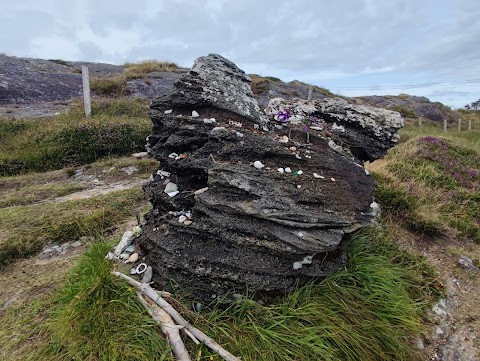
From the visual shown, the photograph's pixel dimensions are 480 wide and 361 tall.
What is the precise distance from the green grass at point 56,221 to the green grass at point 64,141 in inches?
187

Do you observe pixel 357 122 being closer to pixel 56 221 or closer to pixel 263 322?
pixel 263 322

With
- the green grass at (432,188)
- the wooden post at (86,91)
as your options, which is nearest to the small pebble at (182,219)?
the green grass at (432,188)

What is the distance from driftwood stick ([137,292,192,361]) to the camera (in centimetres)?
316

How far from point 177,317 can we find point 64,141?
1077 cm

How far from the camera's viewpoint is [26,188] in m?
9.04

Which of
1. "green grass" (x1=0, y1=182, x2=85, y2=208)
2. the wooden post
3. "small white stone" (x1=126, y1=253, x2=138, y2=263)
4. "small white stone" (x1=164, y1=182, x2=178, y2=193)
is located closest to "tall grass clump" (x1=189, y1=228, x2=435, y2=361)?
"small white stone" (x1=126, y1=253, x2=138, y2=263)

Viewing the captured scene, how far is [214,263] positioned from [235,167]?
126 centimetres

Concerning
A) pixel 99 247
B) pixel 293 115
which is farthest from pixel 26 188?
pixel 293 115

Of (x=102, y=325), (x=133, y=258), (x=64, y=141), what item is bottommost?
(x=64, y=141)

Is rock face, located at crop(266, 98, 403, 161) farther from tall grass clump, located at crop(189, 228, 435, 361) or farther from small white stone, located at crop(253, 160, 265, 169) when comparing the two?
tall grass clump, located at crop(189, 228, 435, 361)

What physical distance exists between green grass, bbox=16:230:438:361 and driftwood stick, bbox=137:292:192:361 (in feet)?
0.27

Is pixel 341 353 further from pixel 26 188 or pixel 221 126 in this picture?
pixel 26 188

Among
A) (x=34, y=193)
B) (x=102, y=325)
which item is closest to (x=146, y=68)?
(x=34, y=193)

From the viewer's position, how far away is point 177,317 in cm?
346
